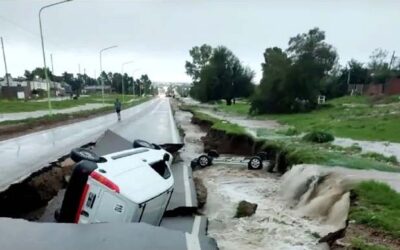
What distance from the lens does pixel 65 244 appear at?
444 centimetres

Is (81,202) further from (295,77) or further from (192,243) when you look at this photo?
(295,77)

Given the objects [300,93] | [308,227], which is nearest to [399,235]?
[308,227]

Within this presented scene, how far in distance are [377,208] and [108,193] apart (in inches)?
192

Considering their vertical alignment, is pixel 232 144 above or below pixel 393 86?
below

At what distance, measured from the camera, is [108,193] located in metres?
5.30

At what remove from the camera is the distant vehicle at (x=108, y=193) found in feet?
17.4

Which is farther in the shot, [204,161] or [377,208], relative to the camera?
[204,161]

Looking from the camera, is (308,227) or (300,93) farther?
(300,93)

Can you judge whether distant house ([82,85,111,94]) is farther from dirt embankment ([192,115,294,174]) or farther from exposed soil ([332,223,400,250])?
exposed soil ([332,223,400,250])

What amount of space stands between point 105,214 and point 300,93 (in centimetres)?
4978

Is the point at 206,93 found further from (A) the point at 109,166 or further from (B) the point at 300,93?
(A) the point at 109,166

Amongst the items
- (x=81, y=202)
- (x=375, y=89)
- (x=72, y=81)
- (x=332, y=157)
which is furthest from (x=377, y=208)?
(x=72, y=81)

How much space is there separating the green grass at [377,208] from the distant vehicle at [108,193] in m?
3.40

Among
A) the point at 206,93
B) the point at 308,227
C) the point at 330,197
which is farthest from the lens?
the point at 206,93
